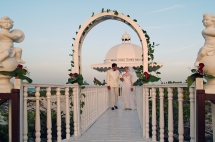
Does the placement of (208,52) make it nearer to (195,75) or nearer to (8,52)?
(195,75)

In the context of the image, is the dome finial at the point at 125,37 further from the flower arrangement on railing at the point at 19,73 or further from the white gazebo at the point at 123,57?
the flower arrangement on railing at the point at 19,73

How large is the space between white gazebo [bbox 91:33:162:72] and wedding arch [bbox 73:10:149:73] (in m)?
8.99

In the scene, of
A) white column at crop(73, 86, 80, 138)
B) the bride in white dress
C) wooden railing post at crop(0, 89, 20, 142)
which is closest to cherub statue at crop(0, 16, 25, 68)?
wooden railing post at crop(0, 89, 20, 142)

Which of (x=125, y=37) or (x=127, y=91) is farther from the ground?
(x=125, y=37)

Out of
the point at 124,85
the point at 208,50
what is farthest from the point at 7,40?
the point at 124,85

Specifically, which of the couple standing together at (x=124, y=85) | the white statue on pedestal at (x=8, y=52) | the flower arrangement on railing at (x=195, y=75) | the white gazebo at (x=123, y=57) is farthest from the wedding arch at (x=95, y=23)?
the white gazebo at (x=123, y=57)

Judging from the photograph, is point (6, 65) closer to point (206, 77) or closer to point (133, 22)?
point (206, 77)

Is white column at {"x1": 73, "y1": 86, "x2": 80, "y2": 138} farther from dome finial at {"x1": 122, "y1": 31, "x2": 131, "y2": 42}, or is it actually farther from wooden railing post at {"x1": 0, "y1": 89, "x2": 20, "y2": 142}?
dome finial at {"x1": 122, "y1": 31, "x2": 131, "y2": 42}

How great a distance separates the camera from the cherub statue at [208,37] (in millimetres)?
3775

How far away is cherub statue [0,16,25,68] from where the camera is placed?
378 cm

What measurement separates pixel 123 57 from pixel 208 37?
1295 cm

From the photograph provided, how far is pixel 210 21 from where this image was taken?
151 inches

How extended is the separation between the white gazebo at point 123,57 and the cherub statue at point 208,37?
38.7ft

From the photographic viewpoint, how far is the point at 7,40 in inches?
156
